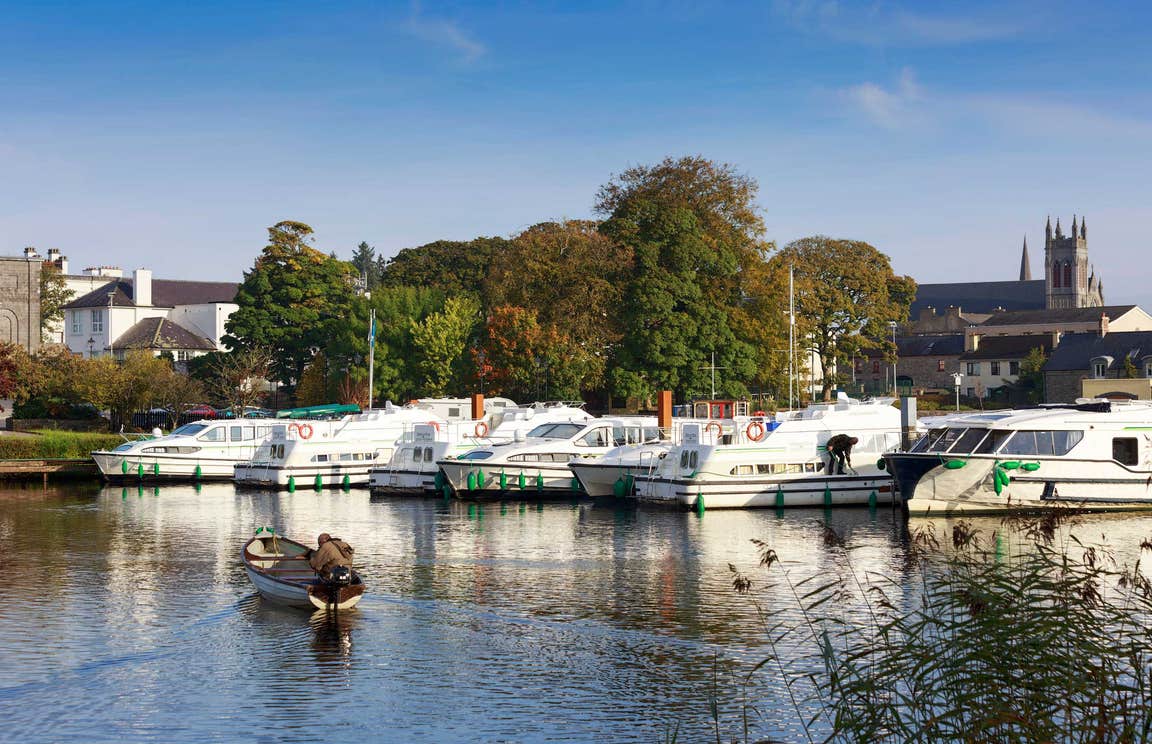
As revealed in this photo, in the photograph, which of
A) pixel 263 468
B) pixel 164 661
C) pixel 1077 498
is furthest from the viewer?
pixel 263 468

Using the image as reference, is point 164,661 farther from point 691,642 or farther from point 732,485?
point 732,485

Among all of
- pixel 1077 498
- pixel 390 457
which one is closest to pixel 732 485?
pixel 1077 498

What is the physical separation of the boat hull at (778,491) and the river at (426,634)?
110 inches

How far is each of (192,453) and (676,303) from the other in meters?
32.3

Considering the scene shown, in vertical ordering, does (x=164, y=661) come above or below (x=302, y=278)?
below

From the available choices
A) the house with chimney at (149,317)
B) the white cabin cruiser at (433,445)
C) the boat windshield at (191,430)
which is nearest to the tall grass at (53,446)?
the boat windshield at (191,430)

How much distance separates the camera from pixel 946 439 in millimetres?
44688

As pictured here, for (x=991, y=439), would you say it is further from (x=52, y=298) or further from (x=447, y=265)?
(x=52, y=298)

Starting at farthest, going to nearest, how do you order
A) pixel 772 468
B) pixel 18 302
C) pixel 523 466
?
pixel 18 302 → pixel 523 466 → pixel 772 468

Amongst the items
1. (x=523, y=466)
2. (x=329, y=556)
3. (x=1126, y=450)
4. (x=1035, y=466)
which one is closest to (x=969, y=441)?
(x=1035, y=466)

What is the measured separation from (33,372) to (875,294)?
207 feet

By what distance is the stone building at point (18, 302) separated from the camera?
97.2 metres

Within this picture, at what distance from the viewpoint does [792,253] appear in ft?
343

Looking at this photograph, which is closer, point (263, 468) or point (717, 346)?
point (263, 468)
